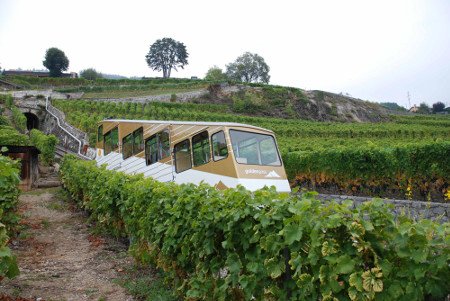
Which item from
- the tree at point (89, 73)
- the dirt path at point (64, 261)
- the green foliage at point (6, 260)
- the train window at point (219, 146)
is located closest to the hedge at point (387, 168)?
the train window at point (219, 146)

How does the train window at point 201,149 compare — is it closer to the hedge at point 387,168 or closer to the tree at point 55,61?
the hedge at point 387,168

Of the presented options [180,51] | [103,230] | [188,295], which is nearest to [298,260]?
[188,295]

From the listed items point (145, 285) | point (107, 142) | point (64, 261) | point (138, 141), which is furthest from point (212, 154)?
point (107, 142)

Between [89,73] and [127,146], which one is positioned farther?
[89,73]

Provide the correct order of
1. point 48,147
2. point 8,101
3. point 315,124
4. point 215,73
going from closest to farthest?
point 48,147
point 8,101
point 315,124
point 215,73

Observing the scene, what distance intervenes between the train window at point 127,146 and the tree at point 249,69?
9768cm

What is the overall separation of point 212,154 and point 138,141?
18.1 ft

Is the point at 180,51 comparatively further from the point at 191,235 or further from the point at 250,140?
the point at 191,235

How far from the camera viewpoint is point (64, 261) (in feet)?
28.2

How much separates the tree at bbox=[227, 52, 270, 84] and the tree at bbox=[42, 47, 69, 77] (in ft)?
144

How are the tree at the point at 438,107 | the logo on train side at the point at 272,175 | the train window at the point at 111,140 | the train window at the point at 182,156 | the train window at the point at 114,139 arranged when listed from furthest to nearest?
the tree at the point at 438,107 → the train window at the point at 111,140 → the train window at the point at 114,139 → the train window at the point at 182,156 → the logo on train side at the point at 272,175

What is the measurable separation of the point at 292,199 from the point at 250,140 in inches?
368

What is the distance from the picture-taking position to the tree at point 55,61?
91.4 m

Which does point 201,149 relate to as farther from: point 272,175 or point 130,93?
point 130,93
